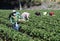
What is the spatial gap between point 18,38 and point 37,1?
16878mm

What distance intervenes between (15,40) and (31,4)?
16.8 meters

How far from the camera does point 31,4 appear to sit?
2398 centimetres

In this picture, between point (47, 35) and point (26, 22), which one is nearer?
point (47, 35)

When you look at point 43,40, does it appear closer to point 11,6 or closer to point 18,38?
point 18,38

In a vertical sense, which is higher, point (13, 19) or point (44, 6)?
point (13, 19)

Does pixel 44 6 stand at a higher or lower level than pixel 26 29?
lower

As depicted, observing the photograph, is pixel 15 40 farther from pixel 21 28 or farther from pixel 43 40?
pixel 21 28

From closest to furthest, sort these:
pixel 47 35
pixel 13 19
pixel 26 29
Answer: pixel 47 35, pixel 26 29, pixel 13 19

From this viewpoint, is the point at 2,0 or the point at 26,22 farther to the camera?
the point at 2,0

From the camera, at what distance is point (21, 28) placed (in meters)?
9.48

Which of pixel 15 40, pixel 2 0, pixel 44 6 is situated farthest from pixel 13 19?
pixel 2 0

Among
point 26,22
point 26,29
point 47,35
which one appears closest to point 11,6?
point 26,22

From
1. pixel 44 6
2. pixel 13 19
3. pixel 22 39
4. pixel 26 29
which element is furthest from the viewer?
pixel 44 6

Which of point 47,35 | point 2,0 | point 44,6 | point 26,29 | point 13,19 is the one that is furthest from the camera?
point 2,0
